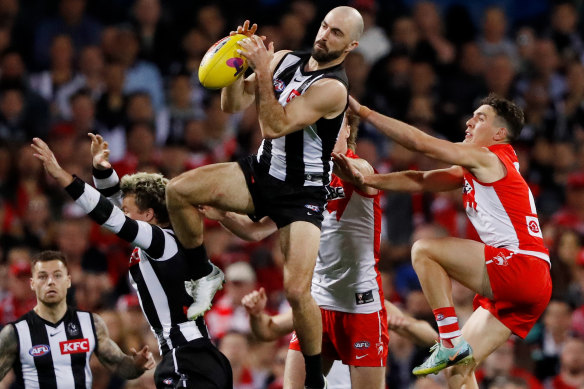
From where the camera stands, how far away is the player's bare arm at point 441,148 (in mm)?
6827

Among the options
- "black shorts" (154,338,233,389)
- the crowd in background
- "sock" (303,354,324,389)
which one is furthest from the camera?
the crowd in background

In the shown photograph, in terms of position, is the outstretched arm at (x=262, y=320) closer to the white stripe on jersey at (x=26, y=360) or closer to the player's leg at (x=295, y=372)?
the player's leg at (x=295, y=372)

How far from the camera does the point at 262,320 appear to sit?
25.5ft

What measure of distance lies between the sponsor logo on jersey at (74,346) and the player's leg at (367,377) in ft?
6.18

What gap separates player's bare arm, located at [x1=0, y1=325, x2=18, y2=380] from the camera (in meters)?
7.03

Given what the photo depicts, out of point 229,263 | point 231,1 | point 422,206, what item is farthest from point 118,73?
point 422,206

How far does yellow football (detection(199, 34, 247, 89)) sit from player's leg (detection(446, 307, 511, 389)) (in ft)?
7.56

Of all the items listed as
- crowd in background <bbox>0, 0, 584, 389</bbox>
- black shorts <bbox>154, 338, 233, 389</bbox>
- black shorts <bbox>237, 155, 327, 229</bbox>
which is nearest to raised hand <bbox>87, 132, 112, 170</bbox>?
black shorts <bbox>237, 155, 327, 229</bbox>

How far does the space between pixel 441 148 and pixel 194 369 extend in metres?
2.11

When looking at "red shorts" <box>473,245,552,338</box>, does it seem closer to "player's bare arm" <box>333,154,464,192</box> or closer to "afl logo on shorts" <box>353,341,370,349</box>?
"player's bare arm" <box>333,154,464,192</box>

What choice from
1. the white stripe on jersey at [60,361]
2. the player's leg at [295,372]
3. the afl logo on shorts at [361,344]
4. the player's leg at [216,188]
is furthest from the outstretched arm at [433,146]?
the white stripe on jersey at [60,361]

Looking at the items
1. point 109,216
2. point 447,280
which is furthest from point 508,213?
point 109,216

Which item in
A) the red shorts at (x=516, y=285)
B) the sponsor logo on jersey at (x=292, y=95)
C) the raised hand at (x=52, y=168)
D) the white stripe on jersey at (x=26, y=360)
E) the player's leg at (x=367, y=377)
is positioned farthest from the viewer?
the player's leg at (x=367, y=377)

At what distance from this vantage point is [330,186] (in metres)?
7.16
